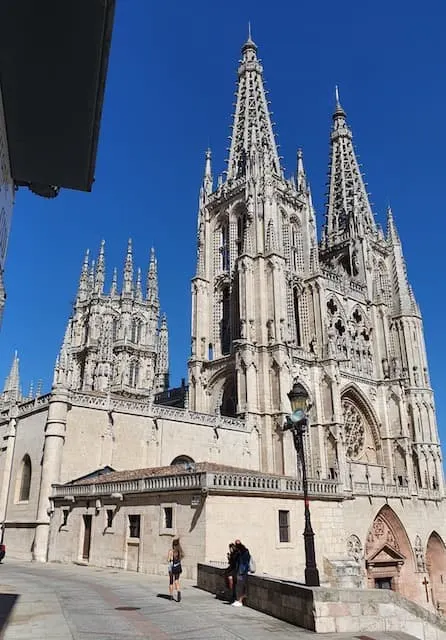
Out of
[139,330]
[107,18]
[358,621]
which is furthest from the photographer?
[139,330]

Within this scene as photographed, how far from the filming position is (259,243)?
38250mm

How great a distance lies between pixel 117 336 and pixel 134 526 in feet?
133

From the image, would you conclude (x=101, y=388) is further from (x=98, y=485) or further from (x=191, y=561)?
(x=191, y=561)

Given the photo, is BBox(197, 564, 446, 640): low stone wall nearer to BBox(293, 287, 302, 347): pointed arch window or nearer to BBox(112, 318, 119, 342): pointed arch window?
BBox(293, 287, 302, 347): pointed arch window

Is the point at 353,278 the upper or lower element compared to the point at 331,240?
lower

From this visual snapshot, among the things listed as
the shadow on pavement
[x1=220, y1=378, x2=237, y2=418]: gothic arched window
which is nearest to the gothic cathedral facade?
[x1=220, y1=378, x2=237, y2=418]: gothic arched window

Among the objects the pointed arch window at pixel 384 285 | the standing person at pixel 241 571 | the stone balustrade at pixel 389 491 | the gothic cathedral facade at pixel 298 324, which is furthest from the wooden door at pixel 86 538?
the pointed arch window at pixel 384 285

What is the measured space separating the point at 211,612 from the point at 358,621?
8.70ft

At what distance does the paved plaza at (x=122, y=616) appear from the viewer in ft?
24.0

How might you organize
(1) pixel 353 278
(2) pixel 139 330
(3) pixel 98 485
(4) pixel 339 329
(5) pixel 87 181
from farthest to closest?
(2) pixel 139 330, (1) pixel 353 278, (4) pixel 339 329, (3) pixel 98 485, (5) pixel 87 181

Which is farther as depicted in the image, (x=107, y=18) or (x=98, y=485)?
(x=98, y=485)

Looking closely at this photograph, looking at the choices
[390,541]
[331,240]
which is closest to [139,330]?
[331,240]

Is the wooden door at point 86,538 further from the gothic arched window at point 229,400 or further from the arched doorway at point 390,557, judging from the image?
the arched doorway at point 390,557

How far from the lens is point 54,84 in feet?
13.7
